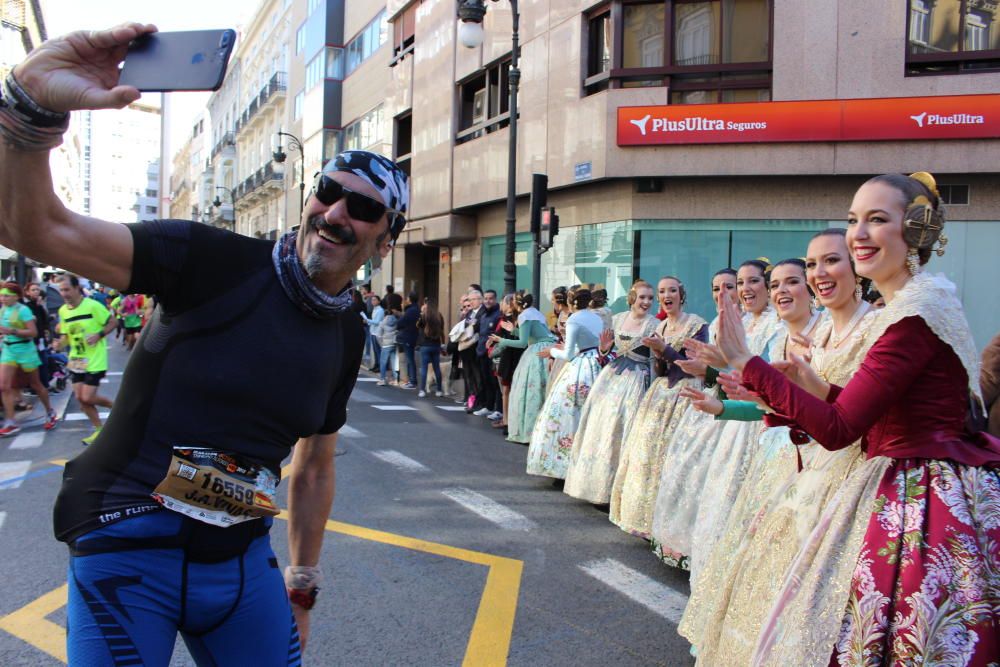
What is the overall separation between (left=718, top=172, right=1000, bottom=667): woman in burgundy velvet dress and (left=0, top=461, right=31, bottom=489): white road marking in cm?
643

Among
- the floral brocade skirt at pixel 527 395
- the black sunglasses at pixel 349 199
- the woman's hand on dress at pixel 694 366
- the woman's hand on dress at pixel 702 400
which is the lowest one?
the floral brocade skirt at pixel 527 395

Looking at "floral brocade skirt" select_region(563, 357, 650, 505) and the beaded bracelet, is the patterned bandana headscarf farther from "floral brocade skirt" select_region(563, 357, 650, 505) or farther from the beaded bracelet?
"floral brocade skirt" select_region(563, 357, 650, 505)

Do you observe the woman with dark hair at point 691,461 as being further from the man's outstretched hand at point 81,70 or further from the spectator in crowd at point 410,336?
the spectator in crowd at point 410,336

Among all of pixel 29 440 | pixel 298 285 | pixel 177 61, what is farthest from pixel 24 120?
pixel 29 440

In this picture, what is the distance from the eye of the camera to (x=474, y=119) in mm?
21516

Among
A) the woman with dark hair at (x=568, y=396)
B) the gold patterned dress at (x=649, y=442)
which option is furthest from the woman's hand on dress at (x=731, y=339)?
the woman with dark hair at (x=568, y=396)

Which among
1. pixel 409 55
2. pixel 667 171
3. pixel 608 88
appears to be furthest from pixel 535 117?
pixel 409 55

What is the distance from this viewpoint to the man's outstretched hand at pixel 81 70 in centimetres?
129

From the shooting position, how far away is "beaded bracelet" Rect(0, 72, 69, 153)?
1.29 metres

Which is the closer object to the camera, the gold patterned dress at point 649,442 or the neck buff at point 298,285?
the neck buff at point 298,285

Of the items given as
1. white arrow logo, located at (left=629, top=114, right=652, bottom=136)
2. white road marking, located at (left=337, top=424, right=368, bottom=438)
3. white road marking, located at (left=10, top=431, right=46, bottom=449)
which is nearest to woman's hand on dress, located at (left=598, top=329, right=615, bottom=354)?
white road marking, located at (left=337, top=424, right=368, bottom=438)

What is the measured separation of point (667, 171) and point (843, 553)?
13217 mm

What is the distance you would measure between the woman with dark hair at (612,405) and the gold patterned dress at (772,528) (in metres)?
3.04

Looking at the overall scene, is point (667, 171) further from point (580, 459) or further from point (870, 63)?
point (580, 459)
